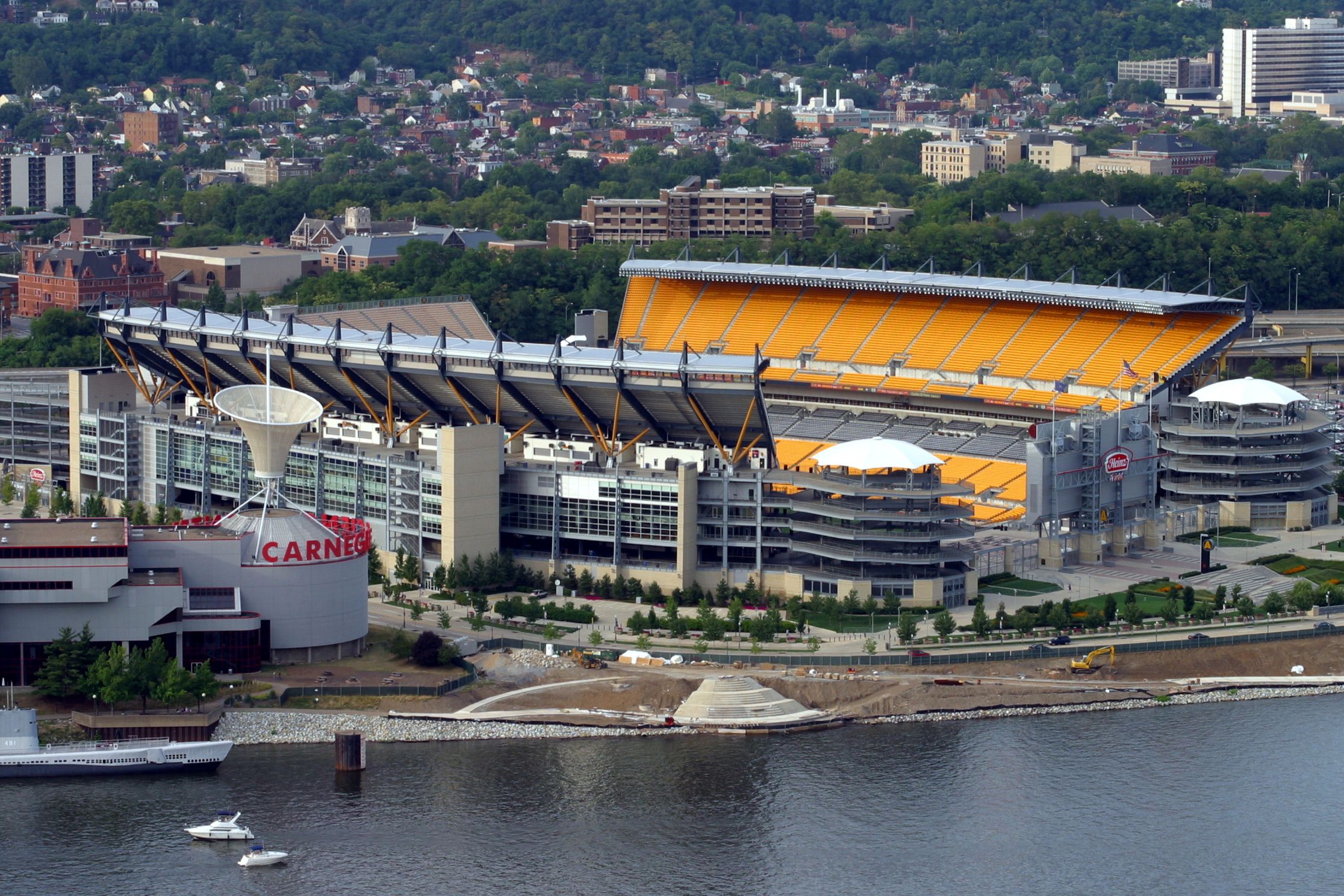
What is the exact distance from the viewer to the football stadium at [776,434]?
116 meters

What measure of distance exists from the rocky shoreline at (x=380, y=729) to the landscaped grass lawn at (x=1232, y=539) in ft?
128

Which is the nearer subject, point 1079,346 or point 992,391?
point 992,391

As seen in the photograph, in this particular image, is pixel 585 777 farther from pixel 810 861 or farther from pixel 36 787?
pixel 36 787

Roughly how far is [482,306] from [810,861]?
116 m

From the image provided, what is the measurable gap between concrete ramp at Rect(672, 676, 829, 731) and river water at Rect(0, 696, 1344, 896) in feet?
3.51

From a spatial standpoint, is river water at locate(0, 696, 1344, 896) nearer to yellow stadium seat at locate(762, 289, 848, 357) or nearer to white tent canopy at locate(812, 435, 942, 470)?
white tent canopy at locate(812, 435, 942, 470)

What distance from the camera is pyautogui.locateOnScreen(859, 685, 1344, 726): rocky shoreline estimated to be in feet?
328

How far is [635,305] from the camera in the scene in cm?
16175

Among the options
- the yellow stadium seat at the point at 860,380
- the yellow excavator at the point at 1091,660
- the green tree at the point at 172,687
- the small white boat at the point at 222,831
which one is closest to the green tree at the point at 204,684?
the green tree at the point at 172,687

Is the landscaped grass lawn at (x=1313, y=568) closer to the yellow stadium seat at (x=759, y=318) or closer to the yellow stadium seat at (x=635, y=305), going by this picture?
the yellow stadium seat at (x=759, y=318)

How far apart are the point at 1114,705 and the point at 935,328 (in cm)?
5056

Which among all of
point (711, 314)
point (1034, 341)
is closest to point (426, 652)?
point (1034, 341)

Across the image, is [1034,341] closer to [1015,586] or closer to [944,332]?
[944,332]

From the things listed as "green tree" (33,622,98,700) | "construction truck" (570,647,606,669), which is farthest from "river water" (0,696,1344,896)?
"construction truck" (570,647,606,669)
